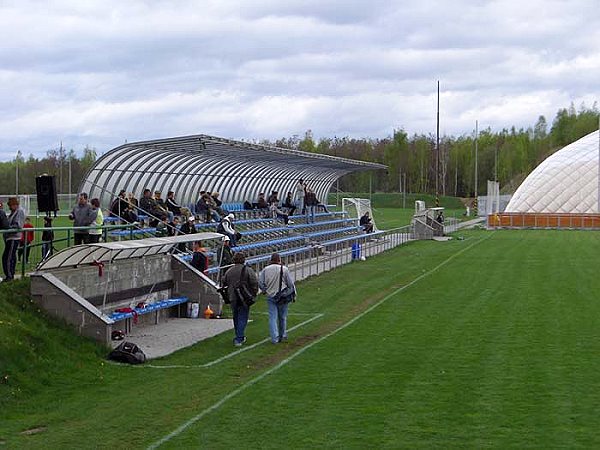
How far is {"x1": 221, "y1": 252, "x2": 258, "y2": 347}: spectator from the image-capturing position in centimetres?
1648

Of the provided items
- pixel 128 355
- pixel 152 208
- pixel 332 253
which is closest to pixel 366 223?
pixel 332 253

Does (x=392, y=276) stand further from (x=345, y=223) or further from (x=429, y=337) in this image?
(x=345, y=223)

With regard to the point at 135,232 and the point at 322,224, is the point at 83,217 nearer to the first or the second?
the point at 135,232

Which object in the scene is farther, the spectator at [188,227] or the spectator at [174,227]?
the spectator at [188,227]

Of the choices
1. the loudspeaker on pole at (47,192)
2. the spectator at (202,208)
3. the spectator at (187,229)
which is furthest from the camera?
the spectator at (202,208)

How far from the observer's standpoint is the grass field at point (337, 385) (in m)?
10.2

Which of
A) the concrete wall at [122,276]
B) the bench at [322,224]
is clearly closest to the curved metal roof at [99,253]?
the concrete wall at [122,276]

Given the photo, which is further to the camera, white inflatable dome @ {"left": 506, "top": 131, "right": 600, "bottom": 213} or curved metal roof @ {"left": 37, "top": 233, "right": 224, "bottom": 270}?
white inflatable dome @ {"left": 506, "top": 131, "right": 600, "bottom": 213}

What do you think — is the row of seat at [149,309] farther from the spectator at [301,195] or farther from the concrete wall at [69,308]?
the spectator at [301,195]

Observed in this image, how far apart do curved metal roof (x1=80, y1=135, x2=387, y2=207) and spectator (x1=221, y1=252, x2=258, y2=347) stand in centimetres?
862

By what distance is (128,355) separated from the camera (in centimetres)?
1472

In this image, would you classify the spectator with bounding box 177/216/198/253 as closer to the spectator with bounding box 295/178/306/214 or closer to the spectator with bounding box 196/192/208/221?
the spectator with bounding box 196/192/208/221

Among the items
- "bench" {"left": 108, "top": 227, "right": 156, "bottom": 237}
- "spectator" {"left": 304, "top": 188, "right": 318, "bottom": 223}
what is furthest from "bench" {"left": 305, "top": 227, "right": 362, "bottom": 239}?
"bench" {"left": 108, "top": 227, "right": 156, "bottom": 237}

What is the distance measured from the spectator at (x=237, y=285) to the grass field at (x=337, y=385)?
34 centimetres
